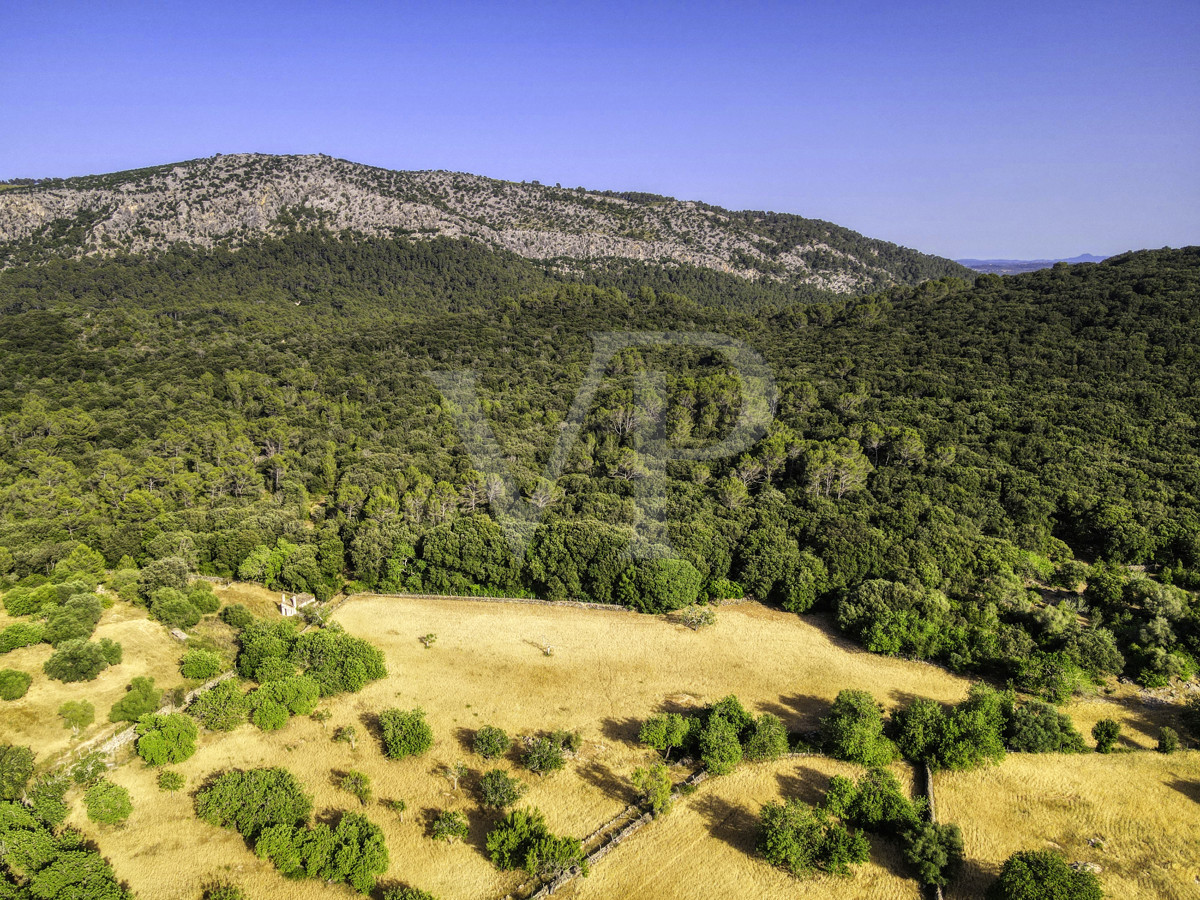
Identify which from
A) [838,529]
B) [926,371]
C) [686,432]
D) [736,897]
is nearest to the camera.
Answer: [736,897]

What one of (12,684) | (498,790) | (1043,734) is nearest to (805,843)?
(498,790)

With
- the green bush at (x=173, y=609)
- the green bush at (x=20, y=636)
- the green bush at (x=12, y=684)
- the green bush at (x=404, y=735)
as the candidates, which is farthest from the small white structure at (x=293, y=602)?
the green bush at (x=404, y=735)

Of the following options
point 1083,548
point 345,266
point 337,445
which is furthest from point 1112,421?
point 345,266

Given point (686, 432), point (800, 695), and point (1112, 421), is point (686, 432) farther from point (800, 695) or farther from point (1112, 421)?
point (1112, 421)

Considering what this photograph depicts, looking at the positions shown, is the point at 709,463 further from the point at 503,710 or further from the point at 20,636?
the point at 20,636

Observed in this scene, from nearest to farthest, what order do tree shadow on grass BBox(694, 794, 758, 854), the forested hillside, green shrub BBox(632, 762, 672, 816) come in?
tree shadow on grass BBox(694, 794, 758, 854) → green shrub BBox(632, 762, 672, 816) → the forested hillside

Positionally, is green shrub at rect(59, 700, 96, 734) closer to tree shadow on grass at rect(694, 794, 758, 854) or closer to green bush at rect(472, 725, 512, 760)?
green bush at rect(472, 725, 512, 760)

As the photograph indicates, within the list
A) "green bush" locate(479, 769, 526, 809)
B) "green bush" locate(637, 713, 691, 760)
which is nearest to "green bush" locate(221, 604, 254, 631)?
"green bush" locate(479, 769, 526, 809)
